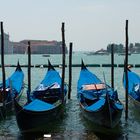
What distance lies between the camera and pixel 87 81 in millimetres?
23984

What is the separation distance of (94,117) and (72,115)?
11.5 feet

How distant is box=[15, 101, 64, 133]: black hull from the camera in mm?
15947

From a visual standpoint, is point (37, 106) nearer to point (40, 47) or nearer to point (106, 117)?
point (106, 117)

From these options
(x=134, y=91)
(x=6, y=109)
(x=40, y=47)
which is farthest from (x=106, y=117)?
(x=40, y=47)

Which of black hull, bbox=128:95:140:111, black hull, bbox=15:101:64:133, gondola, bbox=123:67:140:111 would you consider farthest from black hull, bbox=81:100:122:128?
gondola, bbox=123:67:140:111

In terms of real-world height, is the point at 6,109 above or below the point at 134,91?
below

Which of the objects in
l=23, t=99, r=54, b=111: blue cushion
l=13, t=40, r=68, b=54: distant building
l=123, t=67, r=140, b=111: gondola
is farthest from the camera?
l=13, t=40, r=68, b=54: distant building

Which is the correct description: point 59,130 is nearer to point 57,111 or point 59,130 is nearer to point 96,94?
point 57,111

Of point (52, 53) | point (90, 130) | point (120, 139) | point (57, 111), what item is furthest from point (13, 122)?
point (52, 53)

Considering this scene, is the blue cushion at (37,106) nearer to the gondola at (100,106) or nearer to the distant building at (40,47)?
the gondola at (100,106)

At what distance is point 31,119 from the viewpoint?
16250 millimetres

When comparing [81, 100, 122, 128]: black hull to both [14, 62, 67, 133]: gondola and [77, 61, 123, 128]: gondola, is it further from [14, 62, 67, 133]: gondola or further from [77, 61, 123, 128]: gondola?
[14, 62, 67, 133]: gondola

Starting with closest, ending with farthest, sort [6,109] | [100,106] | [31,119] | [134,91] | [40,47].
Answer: [31,119] → [100,106] → [6,109] → [134,91] → [40,47]

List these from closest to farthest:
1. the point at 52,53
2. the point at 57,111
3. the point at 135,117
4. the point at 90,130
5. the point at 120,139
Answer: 1. the point at 120,139
2. the point at 90,130
3. the point at 57,111
4. the point at 135,117
5. the point at 52,53
